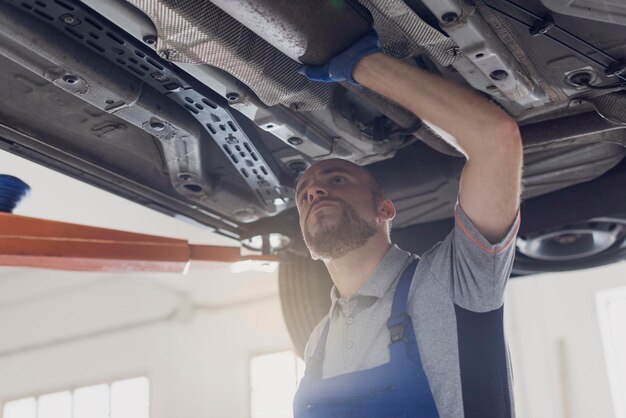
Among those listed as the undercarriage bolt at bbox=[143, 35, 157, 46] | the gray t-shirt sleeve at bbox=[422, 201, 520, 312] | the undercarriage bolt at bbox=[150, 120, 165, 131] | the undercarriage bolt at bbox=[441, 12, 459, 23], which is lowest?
the gray t-shirt sleeve at bbox=[422, 201, 520, 312]

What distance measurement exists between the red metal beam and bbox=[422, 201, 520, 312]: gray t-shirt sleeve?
22.6 inches

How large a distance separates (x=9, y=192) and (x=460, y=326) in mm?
931

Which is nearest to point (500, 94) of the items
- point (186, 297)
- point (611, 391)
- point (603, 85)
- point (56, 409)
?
point (603, 85)

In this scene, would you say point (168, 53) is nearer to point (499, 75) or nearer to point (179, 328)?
point (499, 75)

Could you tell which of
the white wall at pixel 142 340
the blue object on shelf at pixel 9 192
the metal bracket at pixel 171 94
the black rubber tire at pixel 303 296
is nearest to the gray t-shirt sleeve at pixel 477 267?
the metal bracket at pixel 171 94

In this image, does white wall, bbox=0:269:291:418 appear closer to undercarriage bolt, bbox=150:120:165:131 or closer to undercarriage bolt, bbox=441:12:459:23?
undercarriage bolt, bbox=150:120:165:131

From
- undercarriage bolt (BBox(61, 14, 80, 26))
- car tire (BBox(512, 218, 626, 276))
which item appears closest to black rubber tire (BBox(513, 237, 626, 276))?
car tire (BBox(512, 218, 626, 276))

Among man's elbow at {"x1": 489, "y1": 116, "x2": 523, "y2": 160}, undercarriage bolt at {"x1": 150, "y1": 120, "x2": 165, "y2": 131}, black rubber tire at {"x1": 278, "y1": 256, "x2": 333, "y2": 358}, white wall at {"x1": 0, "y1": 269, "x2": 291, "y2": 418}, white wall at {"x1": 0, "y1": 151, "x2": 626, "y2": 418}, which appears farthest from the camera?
white wall at {"x1": 0, "y1": 269, "x2": 291, "y2": 418}

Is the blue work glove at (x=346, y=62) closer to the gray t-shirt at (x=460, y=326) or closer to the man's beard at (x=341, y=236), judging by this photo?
the gray t-shirt at (x=460, y=326)

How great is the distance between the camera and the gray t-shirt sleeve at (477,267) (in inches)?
59.1

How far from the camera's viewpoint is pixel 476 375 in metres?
1.49

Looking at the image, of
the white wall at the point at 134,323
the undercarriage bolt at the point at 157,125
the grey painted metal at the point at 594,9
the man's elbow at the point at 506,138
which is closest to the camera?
the grey painted metal at the point at 594,9

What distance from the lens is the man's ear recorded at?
196cm

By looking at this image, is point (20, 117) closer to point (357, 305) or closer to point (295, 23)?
point (295, 23)
